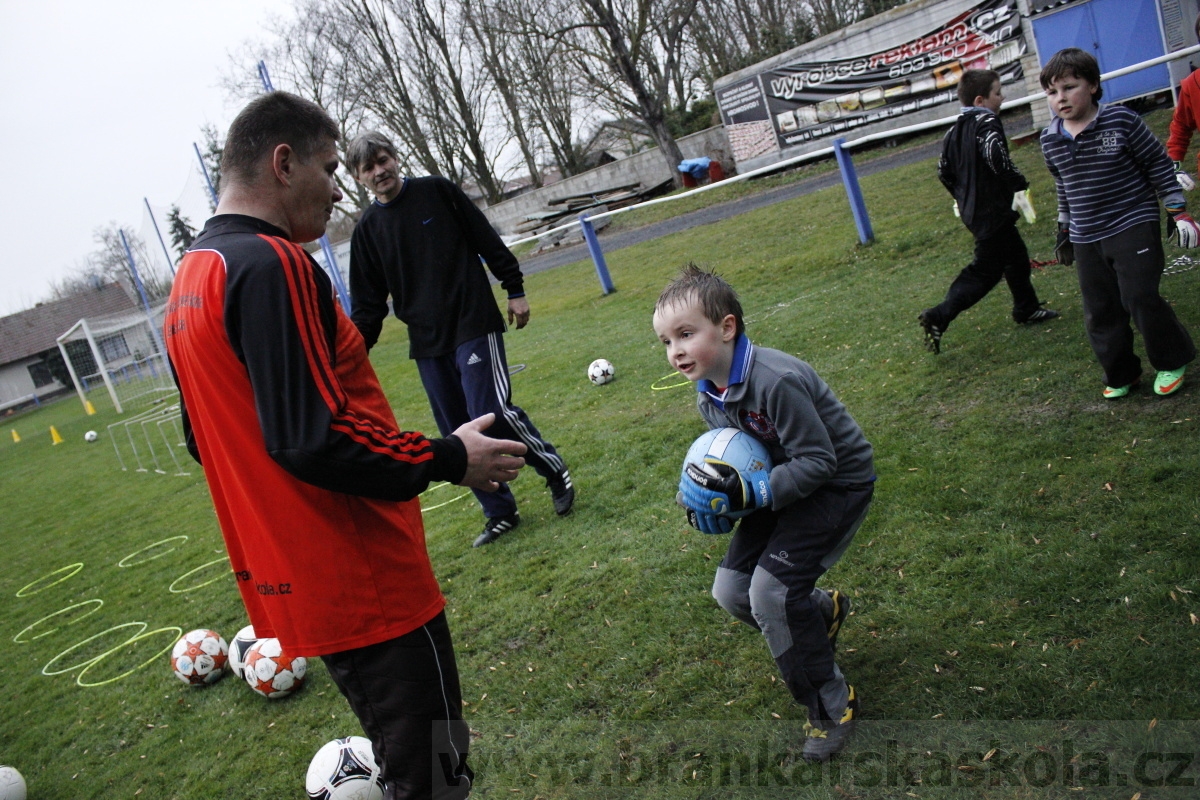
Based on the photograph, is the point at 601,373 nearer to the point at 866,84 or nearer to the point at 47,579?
the point at 47,579

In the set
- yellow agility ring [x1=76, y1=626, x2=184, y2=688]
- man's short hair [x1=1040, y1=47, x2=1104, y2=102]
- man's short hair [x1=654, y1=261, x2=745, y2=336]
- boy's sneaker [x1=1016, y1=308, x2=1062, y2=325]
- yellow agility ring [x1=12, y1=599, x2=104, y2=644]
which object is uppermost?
man's short hair [x1=1040, y1=47, x2=1104, y2=102]

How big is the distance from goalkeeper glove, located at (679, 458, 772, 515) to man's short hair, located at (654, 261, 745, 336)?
19.6 inches

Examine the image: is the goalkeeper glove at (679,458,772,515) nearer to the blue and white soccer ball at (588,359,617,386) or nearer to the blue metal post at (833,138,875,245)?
the blue and white soccer ball at (588,359,617,386)

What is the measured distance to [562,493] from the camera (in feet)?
19.5

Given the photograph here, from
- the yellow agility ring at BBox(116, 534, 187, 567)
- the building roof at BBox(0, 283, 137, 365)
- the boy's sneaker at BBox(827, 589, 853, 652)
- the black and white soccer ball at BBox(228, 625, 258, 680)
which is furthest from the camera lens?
the building roof at BBox(0, 283, 137, 365)

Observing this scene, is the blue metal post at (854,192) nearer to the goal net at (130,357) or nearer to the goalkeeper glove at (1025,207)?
the goalkeeper glove at (1025,207)

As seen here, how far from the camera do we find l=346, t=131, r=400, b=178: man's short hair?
16.8 ft

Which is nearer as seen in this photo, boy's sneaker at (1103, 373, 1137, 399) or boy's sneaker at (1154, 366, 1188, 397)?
boy's sneaker at (1154, 366, 1188, 397)

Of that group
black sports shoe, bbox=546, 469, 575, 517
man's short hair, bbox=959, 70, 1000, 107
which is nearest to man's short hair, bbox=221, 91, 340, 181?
black sports shoe, bbox=546, 469, 575, 517

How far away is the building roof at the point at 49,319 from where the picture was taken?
56.7m

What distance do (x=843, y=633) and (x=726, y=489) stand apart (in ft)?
4.02

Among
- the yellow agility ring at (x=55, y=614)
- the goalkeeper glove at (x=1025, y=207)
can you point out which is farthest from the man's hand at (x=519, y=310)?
the goalkeeper glove at (x=1025, y=207)

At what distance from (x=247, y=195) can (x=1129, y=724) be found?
302 centimetres

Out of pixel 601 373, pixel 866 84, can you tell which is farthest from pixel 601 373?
pixel 866 84
